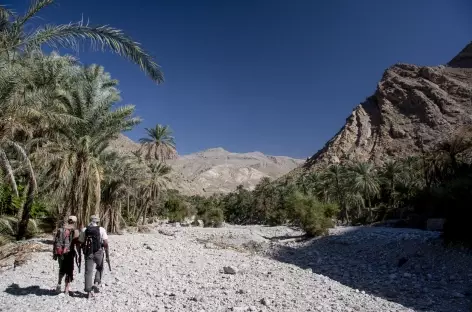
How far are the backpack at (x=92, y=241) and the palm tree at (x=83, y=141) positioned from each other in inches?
254

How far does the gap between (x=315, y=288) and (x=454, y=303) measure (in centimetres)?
385

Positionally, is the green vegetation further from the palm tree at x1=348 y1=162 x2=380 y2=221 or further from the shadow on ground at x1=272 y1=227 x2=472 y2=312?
the palm tree at x1=348 y1=162 x2=380 y2=221

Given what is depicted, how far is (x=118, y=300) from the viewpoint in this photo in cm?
734

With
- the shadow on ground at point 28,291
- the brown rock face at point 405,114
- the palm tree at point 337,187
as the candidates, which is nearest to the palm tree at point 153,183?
the palm tree at point 337,187

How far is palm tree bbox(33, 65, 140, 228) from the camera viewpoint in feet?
43.9

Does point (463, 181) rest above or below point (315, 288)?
above

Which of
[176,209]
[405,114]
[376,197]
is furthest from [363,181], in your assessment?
[405,114]

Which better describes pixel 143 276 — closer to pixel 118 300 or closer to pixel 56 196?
pixel 118 300

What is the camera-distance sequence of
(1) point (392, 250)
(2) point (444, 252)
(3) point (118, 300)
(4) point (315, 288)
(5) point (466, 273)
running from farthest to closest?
1. (1) point (392, 250)
2. (2) point (444, 252)
3. (5) point (466, 273)
4. (4) point (315, 288)
5. (3) point (118, 300)

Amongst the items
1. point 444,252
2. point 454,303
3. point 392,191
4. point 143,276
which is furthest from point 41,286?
point 392,191

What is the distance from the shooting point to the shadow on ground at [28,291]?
7.39 m

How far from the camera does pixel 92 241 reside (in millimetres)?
7410

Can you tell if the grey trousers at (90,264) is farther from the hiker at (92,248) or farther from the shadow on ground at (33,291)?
the shadow on ground at (33,291)

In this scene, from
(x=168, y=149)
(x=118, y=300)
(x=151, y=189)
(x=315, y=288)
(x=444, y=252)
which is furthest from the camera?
(x=168, y=149)
